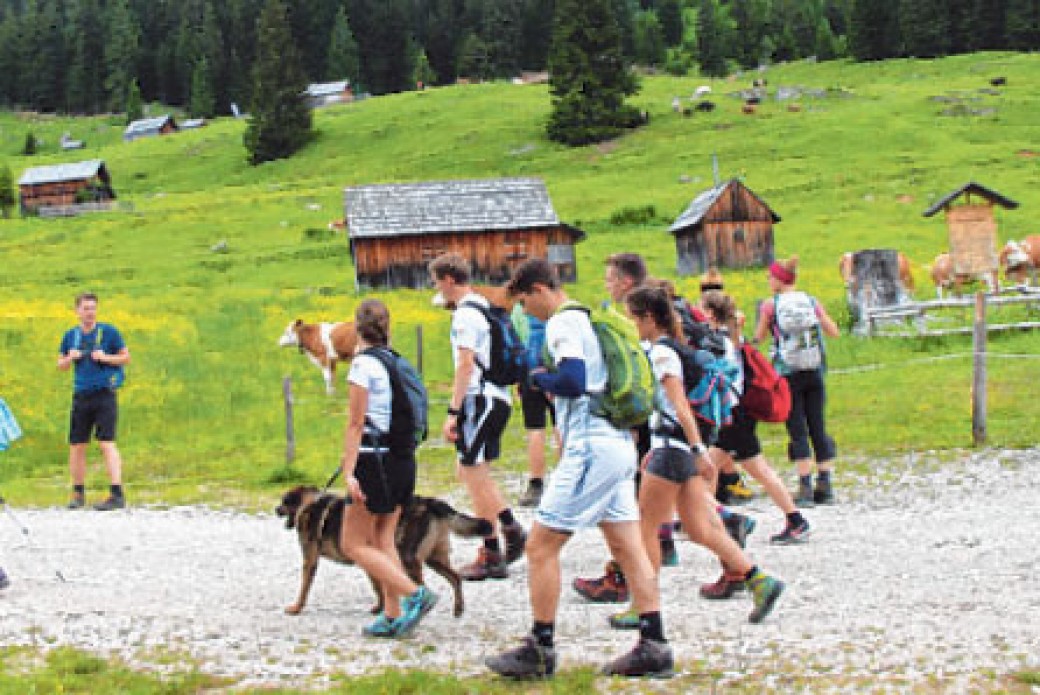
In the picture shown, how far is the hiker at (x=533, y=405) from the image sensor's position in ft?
32.0

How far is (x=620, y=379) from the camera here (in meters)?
6.30

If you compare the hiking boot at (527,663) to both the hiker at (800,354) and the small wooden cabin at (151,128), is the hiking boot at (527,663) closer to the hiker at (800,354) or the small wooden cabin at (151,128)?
the hiker at (800,354)

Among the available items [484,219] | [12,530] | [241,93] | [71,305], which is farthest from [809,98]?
[12,530]

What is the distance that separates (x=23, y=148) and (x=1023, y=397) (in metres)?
119

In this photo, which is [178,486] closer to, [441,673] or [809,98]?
[441,673]

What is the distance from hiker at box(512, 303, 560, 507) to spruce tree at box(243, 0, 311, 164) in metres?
80.6

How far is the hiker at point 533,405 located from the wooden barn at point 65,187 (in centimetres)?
7387

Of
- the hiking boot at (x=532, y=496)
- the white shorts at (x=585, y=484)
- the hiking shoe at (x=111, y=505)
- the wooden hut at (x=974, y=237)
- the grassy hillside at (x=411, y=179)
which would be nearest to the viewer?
the white shorts at (x=585, y=484)

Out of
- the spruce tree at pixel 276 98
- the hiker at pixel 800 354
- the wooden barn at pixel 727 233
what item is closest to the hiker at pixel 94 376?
the hiker at pixel 800 354

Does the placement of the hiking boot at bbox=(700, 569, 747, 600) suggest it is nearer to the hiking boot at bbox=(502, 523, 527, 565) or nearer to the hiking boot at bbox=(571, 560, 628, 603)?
the hiking boot at bbox=(571, 560, 628, 603)

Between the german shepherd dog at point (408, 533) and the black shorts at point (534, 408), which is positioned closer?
the german shepherd dog at point (408, 533)

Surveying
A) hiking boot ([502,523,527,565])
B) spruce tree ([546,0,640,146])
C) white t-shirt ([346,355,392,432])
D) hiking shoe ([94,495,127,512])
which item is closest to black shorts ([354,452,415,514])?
white t-shirt ([346,355,392,432])

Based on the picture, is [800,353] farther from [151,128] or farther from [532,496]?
[151,128]

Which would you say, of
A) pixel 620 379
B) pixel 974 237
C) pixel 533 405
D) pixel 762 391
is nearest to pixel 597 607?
pixel 620 379
